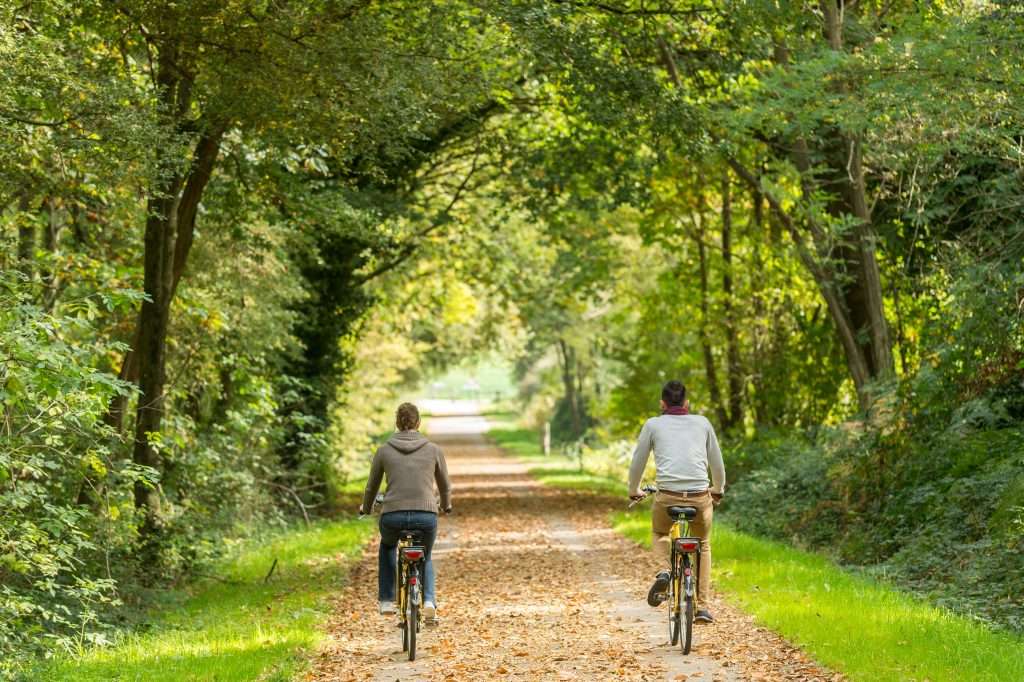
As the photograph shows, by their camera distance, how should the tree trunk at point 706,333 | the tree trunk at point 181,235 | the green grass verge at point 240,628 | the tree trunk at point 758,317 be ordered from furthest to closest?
the tree trunk at point 706,333
the tree trunk at point 758,317
the tree trunk at point 181,235
the green grass verge at point 240,628

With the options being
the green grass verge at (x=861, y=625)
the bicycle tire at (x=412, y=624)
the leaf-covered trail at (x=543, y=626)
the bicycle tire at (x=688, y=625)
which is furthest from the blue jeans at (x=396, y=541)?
the green grass verge at (x=861, y=625)

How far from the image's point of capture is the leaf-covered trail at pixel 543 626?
9.21m

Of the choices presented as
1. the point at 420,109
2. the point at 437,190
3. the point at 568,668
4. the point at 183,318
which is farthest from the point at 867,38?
the point at 437,190

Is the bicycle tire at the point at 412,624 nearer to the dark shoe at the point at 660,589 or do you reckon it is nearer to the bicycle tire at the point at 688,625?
the dark shoe at the point at 660,589

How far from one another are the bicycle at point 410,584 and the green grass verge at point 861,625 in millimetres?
3010

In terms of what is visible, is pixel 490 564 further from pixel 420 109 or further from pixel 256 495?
pixel 420 109

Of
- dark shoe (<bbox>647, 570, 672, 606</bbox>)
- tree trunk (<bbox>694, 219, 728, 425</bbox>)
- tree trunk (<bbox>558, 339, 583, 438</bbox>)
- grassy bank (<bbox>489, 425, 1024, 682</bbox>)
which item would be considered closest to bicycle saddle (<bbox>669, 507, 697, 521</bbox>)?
dark shoe (<bbox>647, 570, 672, 606</bbox>)

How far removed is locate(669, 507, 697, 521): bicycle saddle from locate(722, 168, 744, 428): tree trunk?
1604 centimetres

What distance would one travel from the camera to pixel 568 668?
9227 millimetres

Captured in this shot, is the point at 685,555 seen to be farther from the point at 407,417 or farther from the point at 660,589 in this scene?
the point at 407,417

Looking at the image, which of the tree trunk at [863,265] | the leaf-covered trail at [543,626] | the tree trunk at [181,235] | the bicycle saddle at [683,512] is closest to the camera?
the leaf-covered trail at [543,626]

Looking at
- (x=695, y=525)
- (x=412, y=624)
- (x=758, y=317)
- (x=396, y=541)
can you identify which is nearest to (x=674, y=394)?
(x=695, y=525)

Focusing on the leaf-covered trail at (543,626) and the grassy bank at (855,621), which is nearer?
the grassy bank at (855,621)

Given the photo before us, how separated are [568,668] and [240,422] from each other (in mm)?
9712
